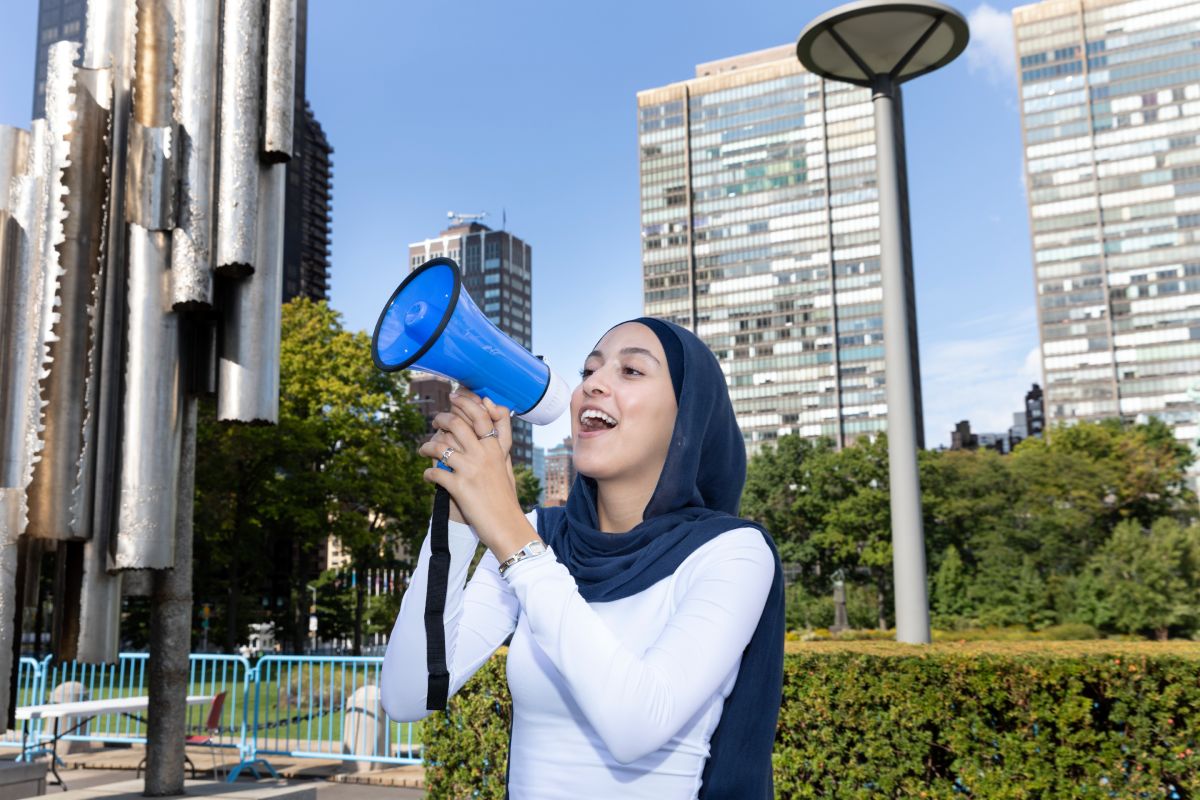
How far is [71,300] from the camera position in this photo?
17.7 ft

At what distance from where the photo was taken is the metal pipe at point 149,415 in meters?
5.42

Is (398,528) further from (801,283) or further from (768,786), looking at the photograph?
(801,283)

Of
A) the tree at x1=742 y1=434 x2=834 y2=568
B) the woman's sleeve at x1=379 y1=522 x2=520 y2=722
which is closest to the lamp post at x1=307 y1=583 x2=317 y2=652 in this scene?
the tree at x1=742 y1=434 x2=834 y2=568

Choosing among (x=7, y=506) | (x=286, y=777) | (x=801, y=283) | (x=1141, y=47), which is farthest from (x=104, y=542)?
(x=1141, y=47)

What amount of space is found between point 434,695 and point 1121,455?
62560 mm

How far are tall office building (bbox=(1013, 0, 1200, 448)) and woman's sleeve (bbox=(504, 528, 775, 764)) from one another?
436 ft

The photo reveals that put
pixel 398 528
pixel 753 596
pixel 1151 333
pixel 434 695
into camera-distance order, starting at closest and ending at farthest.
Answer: pixel 753 596 < pixel 434 695 < pixel 398 528 < pixel 1151 333

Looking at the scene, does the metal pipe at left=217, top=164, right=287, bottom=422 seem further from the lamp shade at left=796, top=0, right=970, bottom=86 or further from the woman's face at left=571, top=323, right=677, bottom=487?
the lamp shade at left=796, top=0, right=970, bottom=86

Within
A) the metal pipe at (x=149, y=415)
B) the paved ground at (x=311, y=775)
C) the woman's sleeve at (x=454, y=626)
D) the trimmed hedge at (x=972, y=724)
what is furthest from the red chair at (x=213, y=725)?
the woman's sleeve at (x=454, y=626)

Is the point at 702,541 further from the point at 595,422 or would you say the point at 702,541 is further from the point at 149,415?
the point at 149,415

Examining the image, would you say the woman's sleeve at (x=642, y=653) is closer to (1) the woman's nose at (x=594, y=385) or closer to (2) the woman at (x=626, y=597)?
(2) the woman at (x=626, y=597)

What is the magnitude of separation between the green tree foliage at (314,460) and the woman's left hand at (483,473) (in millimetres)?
30530

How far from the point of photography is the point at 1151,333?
4732 inches

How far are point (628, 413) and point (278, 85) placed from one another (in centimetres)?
481
